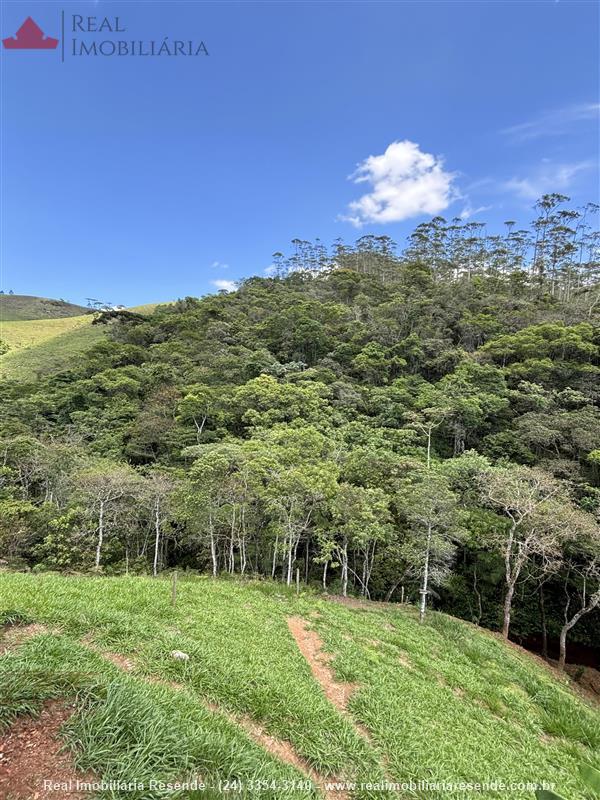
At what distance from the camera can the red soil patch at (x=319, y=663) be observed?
20.7 feet

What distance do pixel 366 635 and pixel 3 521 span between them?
20.5m

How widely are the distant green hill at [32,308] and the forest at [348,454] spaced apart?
64.9m

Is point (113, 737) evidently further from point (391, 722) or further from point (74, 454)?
point (74, 454)

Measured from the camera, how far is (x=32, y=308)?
108 m

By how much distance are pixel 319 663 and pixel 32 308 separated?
129m

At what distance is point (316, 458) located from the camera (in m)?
20.5

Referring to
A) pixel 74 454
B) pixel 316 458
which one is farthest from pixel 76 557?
pixel 316 458

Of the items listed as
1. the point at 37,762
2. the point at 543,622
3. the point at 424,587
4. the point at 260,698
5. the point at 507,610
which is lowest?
the point at 543,622

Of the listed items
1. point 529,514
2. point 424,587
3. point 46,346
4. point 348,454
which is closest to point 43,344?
point 46,346

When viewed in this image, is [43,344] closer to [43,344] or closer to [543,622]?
[43,344]

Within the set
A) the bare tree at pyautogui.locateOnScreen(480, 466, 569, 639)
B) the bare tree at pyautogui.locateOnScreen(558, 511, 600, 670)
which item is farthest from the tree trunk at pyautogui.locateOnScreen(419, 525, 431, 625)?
the bare tree at pyautogui.locateOnScreen(558, 511, 600, 670)

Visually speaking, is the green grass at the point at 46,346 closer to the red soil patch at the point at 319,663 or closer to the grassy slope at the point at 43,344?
the grassy slope at the point at 43,344

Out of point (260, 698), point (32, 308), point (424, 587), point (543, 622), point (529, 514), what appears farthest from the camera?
point (32, 308)

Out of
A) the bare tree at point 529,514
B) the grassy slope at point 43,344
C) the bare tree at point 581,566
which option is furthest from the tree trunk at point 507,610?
the grassy slope at point 43,344
